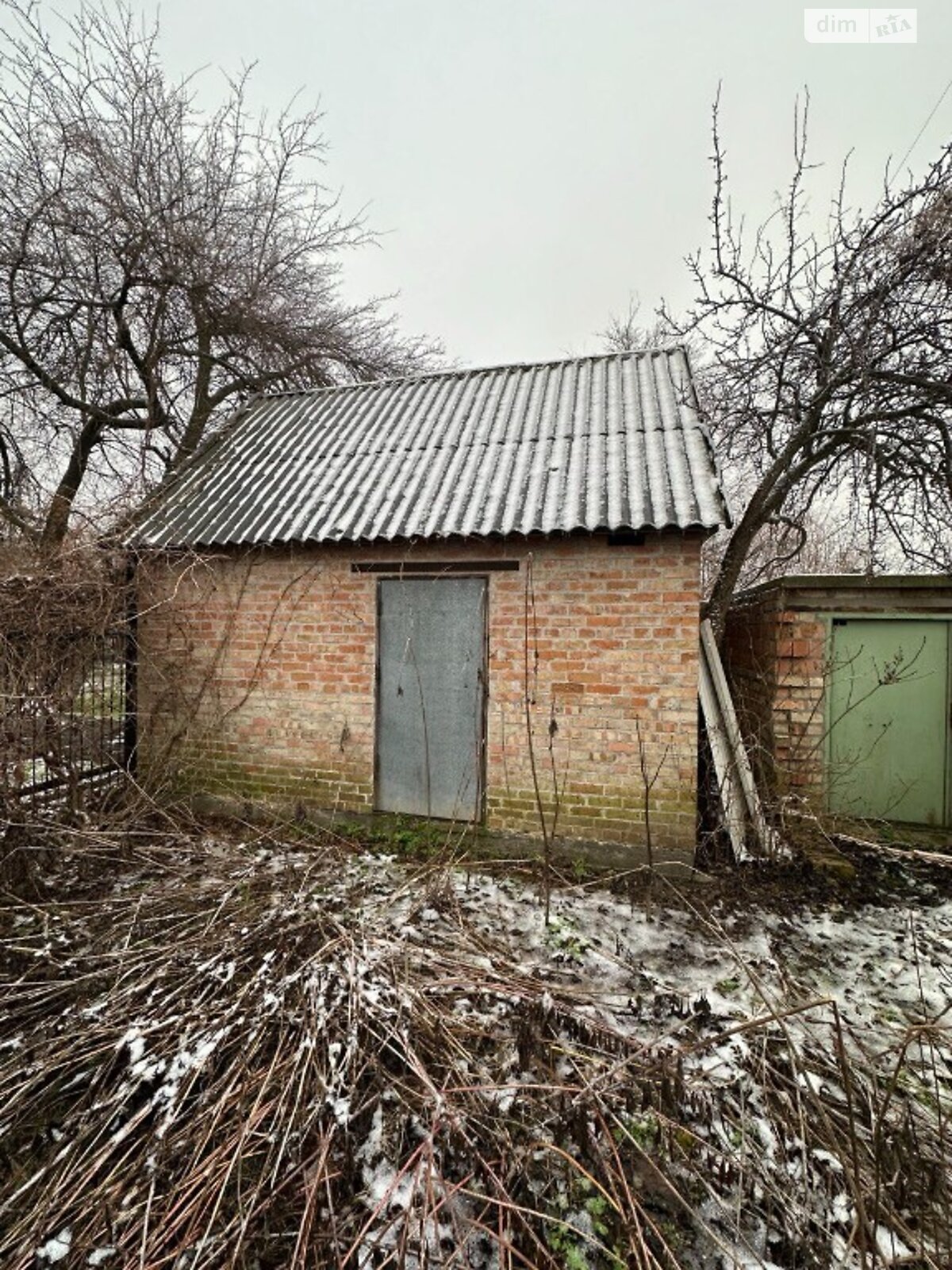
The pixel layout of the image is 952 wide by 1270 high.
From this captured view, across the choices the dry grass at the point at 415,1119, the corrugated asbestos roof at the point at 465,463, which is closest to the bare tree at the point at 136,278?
the corrugated asbestos roof at the point at 465,463

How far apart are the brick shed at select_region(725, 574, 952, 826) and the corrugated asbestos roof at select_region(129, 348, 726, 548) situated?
1.84m

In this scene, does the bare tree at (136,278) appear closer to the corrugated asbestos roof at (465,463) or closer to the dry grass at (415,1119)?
the corrugated asbestos roof at (465,463)

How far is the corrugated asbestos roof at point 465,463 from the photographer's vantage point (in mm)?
4598

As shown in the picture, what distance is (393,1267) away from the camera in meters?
1.78

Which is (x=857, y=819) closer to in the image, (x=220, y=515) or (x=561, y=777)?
(x=561, y=777)

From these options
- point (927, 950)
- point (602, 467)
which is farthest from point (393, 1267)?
point (602, 467)

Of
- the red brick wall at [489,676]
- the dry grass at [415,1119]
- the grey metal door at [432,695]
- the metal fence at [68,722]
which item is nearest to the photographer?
the dry grass at [415,1119]

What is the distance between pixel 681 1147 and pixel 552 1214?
52 cm

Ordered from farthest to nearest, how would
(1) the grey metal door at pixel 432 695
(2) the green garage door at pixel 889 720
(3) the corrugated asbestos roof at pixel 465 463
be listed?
(2) the green garage door at pixel 889 720 → (1) the grey metal door at pixel 432 695 → (3) the corrugated asbestos roof at pixel 465 463

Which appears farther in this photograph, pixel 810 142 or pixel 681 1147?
pixel 810 142

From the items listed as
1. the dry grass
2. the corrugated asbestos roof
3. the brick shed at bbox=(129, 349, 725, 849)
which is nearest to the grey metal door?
the brick shed at bbox=(129, 349, 725, 849)

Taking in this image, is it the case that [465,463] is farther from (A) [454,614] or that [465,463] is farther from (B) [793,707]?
(B) [793,707]

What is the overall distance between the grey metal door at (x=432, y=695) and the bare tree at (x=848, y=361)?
9.57 ft

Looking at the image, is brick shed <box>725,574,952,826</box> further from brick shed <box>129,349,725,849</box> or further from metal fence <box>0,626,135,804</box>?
metal fence <box>0,626,135,804</box>
